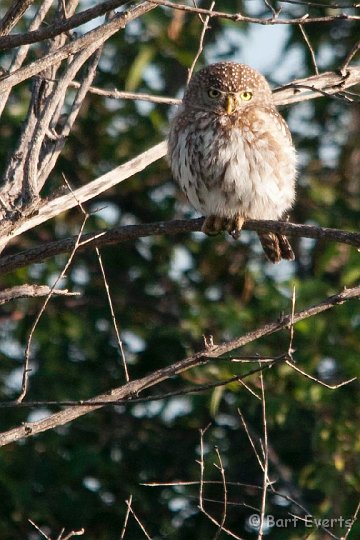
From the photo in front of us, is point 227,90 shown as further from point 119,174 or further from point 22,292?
point 22,292

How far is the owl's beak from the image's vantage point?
554 centimetres

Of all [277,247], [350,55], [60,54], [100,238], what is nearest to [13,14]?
[60,54]

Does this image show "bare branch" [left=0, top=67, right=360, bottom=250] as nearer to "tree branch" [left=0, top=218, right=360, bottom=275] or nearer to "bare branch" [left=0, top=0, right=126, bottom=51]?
"tree branch" [left=0, top=218, right=360, bottom=275]

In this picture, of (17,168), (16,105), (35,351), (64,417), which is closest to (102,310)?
(35,351)

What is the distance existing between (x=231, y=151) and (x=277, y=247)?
0.84 metres

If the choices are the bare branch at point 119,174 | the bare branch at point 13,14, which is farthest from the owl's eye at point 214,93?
the bare branch at point 13,14

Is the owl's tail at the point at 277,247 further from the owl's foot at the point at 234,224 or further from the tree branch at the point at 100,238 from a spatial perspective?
the tree branch at the point at 100,238

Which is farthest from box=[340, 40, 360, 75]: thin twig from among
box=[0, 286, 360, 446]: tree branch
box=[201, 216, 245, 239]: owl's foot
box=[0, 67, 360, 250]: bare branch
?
box=[0, 286, 360, 446]: tree branch

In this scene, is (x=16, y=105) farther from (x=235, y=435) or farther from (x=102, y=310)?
(x=235, y=435)

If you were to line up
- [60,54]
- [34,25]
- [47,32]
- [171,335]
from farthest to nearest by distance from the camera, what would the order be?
1. [171,335]
2. [34,25]
3. [60,54]
4. [47,32]

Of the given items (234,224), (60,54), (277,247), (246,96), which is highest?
(60,54)

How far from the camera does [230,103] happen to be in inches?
219

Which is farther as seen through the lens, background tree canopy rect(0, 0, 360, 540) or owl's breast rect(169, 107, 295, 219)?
background tree canopy rect(0, 0, 360, 540)

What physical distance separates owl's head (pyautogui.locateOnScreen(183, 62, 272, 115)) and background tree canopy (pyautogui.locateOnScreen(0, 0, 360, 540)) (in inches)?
25.2
